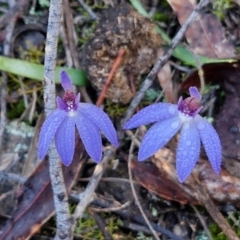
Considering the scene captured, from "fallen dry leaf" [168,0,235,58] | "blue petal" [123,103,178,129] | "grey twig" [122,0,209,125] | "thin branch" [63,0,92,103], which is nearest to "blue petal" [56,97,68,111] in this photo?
"blue petal" [123,103,178,129]

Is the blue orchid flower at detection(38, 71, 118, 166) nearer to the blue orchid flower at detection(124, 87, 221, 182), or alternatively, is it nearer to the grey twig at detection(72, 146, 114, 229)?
the blue orchid flower at detection(124, 87, 221, 182)

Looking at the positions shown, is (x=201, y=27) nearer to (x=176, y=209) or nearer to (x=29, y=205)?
(x=176, y=209)

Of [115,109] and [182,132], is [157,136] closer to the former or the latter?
[182,132]

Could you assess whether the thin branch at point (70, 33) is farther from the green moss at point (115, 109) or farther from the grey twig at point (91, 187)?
the grey twig at point (91, 187)

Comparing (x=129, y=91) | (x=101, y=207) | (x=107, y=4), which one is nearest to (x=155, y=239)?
(x=101, y=207)

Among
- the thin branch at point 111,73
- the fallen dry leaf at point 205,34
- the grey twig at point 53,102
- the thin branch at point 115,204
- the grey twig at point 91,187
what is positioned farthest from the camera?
the fallen dry leaf at point 205,34

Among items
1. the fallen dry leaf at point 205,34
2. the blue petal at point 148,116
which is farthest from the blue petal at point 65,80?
the fallen dry leaf at point 205,34
